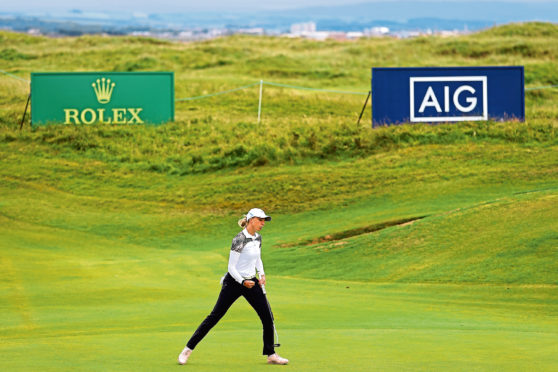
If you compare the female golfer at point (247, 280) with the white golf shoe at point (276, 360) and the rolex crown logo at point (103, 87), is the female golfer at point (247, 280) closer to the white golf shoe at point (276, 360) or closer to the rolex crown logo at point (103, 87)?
the white golf shoe at point (276, 360)

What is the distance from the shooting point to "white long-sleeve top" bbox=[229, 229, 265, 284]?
9.29m

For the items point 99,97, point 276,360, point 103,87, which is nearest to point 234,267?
point 276,360

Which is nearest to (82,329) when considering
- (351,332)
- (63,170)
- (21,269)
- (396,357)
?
(351,332)

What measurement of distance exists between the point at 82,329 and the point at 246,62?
1994 inches

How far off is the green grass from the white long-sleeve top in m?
0.93

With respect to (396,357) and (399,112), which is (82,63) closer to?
(399,112)

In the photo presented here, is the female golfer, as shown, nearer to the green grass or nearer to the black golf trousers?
the black golf trousers

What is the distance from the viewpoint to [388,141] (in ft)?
106

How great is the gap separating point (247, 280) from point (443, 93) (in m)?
24.3

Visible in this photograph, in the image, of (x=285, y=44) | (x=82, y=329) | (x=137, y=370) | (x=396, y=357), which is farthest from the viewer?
(x=285, y=44)

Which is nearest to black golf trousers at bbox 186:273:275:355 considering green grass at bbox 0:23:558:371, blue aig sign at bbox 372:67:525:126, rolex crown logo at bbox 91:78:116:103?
green grass at bbox 0:23:558:371

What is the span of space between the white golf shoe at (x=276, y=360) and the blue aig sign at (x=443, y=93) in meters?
24.0

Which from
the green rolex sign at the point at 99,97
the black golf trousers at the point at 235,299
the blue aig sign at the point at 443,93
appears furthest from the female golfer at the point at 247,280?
the green rolex sign at the point at 99,97

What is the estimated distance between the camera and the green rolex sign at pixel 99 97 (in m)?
34.6
